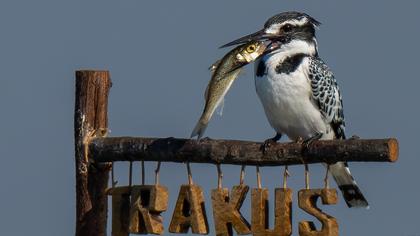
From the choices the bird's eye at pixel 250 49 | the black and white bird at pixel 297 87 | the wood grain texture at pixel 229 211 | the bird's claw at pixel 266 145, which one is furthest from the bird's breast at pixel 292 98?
the wood grain texture at pixel 229 211

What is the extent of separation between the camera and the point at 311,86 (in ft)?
19.7

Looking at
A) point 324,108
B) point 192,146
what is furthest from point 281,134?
point 192,146

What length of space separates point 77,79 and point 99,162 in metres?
0.46

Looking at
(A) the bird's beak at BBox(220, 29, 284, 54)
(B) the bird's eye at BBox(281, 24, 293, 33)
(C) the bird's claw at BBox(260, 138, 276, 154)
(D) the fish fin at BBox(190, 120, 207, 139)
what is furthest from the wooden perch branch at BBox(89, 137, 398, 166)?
(B) the bird's eye at BBox(281, 24, 293, 33)

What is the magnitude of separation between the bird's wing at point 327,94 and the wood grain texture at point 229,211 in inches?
49.5

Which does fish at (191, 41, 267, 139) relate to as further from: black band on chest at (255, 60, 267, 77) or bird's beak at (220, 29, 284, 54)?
black band on chest at (255, 60, 267, 77)

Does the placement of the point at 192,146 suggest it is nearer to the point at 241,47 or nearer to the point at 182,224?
the point at 182,224

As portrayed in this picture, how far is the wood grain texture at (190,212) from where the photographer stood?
503 centimetres

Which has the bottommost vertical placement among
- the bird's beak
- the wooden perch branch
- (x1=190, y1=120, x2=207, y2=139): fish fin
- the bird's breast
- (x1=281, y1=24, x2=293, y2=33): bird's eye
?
the wooden perch branch

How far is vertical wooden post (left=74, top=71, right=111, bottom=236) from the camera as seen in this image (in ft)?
18.5

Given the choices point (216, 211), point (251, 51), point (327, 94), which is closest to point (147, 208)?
point (216, 211)

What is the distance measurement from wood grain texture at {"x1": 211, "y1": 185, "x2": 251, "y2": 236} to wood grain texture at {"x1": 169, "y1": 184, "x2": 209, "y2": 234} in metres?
0.10

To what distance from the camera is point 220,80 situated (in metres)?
5.48

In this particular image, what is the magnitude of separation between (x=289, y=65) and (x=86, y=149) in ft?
4.02
